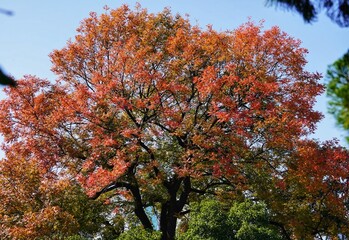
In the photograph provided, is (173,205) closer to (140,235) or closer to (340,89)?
(140,235)

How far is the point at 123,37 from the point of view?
20.9 meters

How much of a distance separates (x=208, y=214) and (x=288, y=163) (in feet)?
14.9

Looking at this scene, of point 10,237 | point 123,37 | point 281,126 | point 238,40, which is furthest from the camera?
point 123,37

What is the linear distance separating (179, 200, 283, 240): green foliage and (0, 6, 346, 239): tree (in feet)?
5.06

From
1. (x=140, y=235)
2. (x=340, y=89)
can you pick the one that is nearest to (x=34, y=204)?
(x=140, y=235)

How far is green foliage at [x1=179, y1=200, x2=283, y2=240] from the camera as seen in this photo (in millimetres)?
16344

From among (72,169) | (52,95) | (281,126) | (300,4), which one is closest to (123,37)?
(52,95)

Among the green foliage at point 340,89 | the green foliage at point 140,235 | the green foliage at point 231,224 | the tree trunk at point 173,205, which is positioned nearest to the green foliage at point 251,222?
the green foliage at point 231,224

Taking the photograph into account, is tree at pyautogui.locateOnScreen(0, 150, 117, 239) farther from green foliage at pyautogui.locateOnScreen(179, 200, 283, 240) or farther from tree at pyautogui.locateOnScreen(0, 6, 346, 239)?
green foliage at pyautogui.locateOnScreen(179, 200, 283, 240)

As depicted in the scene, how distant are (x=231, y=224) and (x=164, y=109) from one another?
202 inches

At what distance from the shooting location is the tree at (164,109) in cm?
1828

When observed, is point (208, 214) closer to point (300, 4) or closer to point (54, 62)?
point (54, 62)

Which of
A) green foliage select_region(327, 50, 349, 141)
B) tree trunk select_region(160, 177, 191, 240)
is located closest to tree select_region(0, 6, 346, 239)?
tree trunk select_region(160, 177, 191, 240)

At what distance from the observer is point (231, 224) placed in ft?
54.9
